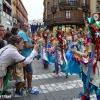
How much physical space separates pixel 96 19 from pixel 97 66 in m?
0.74

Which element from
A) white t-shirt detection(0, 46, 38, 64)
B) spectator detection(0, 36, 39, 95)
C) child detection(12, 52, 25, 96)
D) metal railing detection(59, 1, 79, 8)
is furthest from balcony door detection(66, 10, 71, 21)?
white t-shirt detection(0, 46, 38, 64)

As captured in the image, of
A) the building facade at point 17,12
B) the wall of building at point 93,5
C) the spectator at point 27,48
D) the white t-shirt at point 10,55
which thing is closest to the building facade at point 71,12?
the wall of building at point 93,5

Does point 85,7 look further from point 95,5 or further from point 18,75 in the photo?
point 18,75

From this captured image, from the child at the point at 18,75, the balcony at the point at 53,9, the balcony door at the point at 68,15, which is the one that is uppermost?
the balcony at the point at 53,9

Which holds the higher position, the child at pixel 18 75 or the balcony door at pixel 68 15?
the balcony door at pixel 68 15

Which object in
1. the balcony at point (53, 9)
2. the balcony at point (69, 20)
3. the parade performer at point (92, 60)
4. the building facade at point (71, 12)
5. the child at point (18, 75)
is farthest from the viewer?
the balcony at point (53, 9)

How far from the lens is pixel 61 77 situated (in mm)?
6172

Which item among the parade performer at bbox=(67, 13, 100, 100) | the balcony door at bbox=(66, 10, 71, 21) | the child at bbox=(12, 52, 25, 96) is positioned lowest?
the child at bbox=(12, 52, 25, 96)

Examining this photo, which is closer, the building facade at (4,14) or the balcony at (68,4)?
the building facade at (4,14)

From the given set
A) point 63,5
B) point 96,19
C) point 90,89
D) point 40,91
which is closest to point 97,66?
point 90,89

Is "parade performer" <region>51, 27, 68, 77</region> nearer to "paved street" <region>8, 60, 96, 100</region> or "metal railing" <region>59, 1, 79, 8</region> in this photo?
"paved street" <region>8, 60, 96, 100</region>

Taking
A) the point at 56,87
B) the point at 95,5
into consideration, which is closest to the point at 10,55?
the point at 56,87

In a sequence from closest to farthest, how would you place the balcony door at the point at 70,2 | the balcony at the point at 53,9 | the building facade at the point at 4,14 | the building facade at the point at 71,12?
the building facade at the point at 4,14 → the building facade at the point at 71,12 → the balcony door at the point at 70,2 → the balcony at the point at 53,9

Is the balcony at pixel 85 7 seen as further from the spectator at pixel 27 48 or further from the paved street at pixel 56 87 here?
the spectator at pixel 27 48
